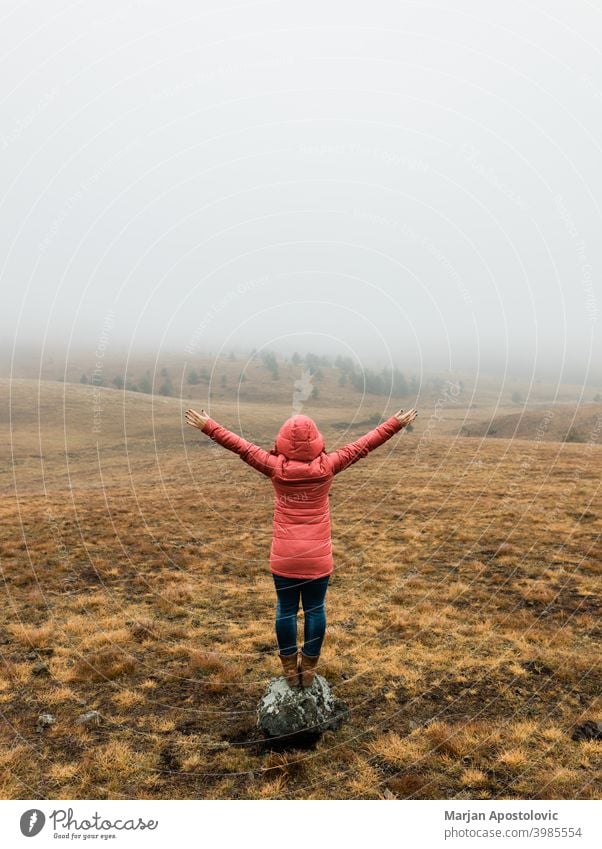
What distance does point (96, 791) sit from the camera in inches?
226

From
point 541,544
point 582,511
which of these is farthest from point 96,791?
point 582,511

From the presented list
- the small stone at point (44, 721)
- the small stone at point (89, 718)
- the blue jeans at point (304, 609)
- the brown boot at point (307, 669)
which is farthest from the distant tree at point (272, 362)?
the blue jeans at point (304, 609)

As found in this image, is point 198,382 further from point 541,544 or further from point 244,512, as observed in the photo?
point 541,544

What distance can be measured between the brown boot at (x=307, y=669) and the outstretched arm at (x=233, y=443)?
2.57m

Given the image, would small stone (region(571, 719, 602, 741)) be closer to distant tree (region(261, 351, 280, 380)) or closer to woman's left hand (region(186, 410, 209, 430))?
woman's left hand (region(186, 410, 209, 430))

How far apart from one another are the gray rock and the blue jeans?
765 millimetres

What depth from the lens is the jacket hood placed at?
596cm

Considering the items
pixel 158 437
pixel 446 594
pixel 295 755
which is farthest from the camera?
pixel 158 437

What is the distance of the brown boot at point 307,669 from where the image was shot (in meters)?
6.48

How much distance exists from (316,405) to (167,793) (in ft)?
250

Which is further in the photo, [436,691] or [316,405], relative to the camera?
[316,405]

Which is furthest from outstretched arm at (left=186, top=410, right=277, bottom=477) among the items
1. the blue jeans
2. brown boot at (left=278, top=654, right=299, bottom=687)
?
brown boot at (left=278, top=654, right=299, bottom=687)

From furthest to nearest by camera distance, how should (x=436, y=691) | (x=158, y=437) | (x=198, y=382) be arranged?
(x=198, y=382), (x=158, y=437), (x=436, y=691)

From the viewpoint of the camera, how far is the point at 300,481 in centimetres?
598
